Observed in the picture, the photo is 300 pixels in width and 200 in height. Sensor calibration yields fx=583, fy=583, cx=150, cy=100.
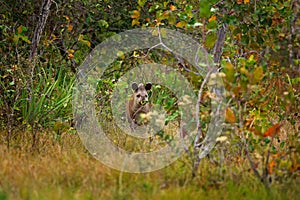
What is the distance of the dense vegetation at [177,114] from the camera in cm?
475

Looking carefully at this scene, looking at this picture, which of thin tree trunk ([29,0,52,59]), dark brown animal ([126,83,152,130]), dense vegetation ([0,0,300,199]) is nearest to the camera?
dense vegetation ([0,0,300,199])

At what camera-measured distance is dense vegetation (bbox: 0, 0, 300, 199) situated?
4750 mm

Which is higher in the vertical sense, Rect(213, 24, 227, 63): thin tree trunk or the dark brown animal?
Rect(213, 24, 227, 63): thin tree trunk

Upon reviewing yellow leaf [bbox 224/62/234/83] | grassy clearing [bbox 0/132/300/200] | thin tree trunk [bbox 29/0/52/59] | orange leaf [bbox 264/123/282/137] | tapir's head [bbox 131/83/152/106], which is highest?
thin tree trunk [bbox 29/0/52/59]

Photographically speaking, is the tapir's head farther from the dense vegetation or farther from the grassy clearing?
the grassy clearing

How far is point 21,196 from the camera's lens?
443cm

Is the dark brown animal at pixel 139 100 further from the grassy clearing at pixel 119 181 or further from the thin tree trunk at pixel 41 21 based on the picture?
the grassy clearing at pixel 119 181

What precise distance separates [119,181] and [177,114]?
1.33 meters

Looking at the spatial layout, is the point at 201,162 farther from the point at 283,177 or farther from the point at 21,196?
the point at 21,196

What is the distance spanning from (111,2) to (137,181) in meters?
4.44

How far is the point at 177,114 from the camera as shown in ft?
19.4

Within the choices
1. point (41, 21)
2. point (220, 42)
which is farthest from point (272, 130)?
point (41, 21)

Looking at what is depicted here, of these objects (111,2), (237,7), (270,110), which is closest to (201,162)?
(237,7)

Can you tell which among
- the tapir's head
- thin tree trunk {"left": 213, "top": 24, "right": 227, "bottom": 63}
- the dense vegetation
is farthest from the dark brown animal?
thin tree trunk {"left": 213, "top": 24, "right": 227, "bottom": 63}
